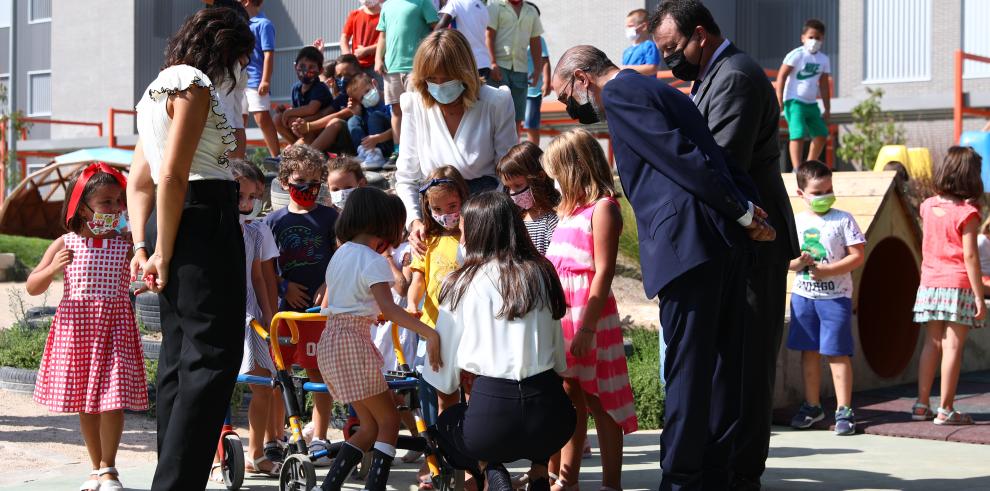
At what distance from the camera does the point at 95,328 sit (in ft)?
18.8

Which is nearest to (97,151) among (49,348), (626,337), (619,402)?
(626,337)

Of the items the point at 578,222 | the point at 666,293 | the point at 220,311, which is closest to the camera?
the point at 220,311

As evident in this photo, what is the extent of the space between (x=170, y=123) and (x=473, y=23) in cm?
644

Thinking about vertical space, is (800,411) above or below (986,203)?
below

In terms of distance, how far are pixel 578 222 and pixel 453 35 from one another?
4.21 feet

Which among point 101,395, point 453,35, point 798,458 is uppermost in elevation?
point 453,35

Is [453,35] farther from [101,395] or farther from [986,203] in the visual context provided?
[986,203]

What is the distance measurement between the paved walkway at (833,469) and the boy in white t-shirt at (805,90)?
603cm

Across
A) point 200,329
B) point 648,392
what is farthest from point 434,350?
Result: point 648,392

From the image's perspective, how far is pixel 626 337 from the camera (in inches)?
403

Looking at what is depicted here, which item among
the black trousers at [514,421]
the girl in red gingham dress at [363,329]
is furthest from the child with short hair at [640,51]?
the black trousers at [514,421]

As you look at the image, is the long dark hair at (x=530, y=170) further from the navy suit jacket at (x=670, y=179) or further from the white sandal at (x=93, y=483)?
the white sandal at (x=93, y=483)

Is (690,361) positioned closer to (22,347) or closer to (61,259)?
(61,259)

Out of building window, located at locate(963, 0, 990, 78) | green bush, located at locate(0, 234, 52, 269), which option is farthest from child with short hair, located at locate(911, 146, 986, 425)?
building window, located at locate(963, 0, 990, 78)
